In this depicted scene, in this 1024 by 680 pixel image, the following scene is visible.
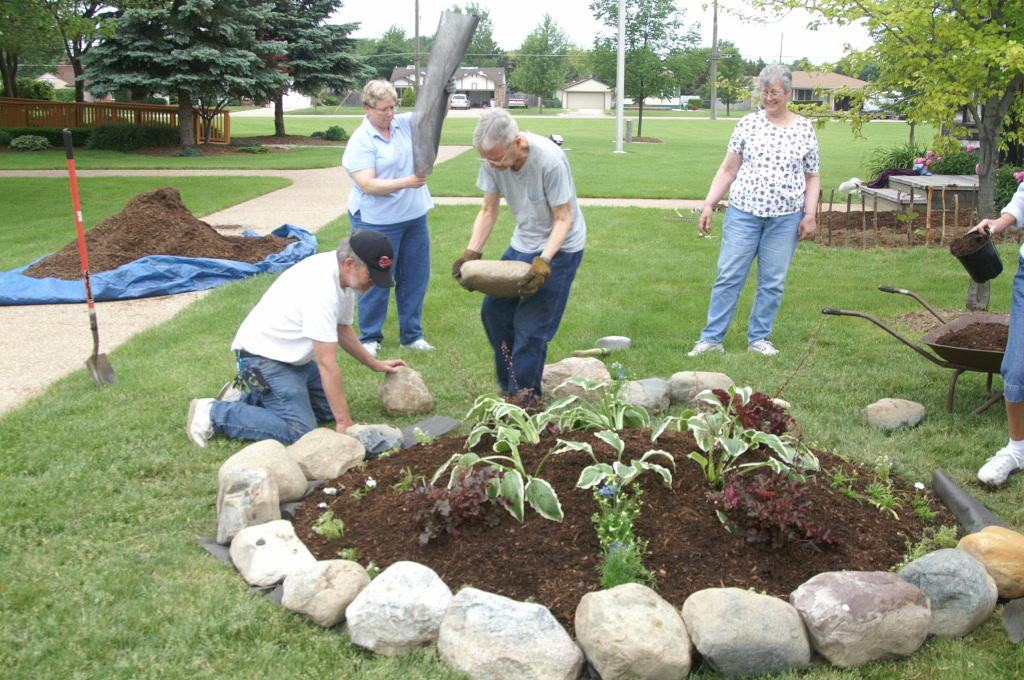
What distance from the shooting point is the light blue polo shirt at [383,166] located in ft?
19.6

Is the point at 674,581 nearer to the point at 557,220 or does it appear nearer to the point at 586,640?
the point at 586,640

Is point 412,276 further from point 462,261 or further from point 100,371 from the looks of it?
point 100,371

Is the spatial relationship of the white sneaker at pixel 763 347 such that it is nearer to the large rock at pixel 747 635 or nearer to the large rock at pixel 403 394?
the large rock at pixel 403 394

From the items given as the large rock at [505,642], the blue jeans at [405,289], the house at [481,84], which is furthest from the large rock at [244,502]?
the house at [481,84]

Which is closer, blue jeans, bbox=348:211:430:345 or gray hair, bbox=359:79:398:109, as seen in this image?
gray hair, bbox=359:79:398:109

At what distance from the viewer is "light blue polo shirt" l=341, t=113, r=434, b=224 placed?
5973 mm

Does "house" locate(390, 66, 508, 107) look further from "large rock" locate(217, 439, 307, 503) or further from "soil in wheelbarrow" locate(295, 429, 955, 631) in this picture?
"soil in wheelbarrow" locate(295, 429, 955, 631)

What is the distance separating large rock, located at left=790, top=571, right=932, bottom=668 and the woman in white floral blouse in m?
3.25

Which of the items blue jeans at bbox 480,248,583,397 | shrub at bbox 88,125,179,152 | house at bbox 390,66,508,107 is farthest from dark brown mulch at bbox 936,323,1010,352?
house at bbox 390,66,508,107

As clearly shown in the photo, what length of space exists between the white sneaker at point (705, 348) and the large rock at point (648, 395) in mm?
1035

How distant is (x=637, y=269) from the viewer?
8.99m

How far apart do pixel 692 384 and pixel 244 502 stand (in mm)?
2673

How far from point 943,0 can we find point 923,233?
12.6ft

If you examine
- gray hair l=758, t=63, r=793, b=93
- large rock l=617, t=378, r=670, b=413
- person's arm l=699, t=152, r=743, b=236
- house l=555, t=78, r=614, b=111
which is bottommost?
large rock l=617, t=378, r=670, b=413
